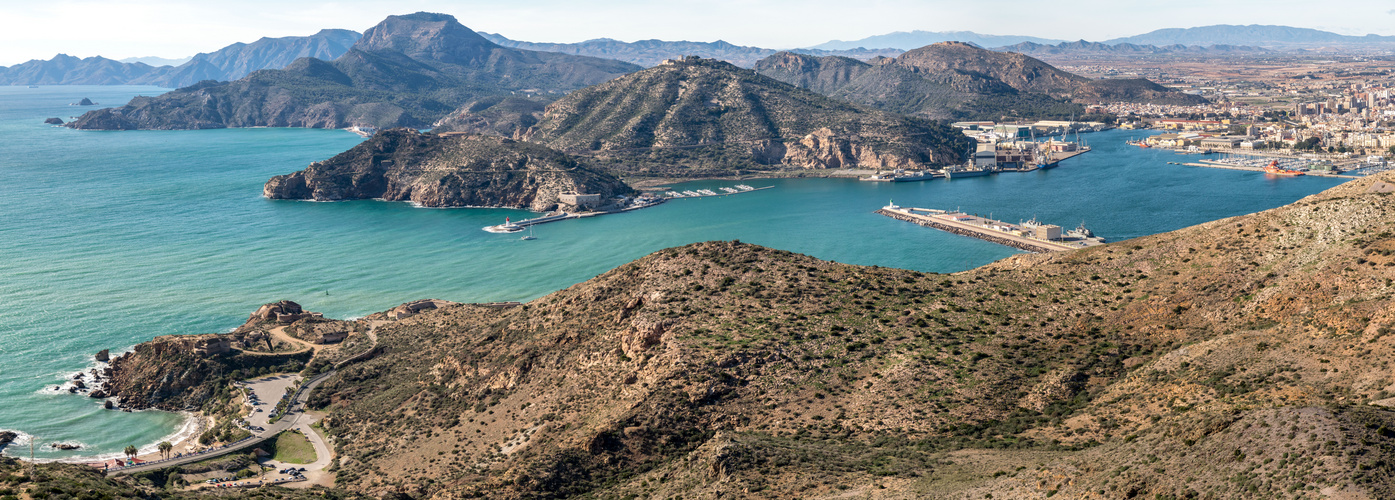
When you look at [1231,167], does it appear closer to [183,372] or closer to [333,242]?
[333,242]

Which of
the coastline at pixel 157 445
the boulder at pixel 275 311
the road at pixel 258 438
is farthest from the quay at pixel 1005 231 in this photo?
the coastline at pixel 157 445

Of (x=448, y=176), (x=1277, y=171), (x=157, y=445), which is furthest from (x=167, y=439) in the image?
(x=1277, y=171)

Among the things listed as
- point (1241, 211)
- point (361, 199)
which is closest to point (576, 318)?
point (1241, 211)

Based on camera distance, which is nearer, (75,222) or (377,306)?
(377,306)

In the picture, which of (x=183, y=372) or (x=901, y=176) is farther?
(x=901, y=176)

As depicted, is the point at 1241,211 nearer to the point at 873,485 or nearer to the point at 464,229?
the point at 464,229

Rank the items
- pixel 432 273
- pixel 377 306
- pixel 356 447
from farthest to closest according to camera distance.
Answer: pixel 432 273
pixel 377 306
pixel 356 447

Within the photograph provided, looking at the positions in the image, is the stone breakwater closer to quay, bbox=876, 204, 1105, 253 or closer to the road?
quay, bbox=876, 204, 1105, 253
